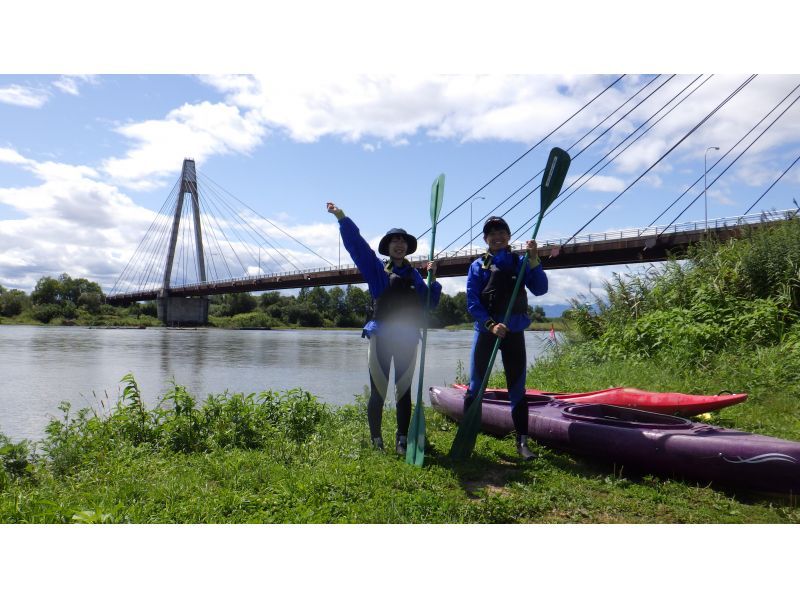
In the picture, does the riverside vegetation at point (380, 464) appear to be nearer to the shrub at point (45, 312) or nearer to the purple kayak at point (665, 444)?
the purple kayak at point (665, 444)

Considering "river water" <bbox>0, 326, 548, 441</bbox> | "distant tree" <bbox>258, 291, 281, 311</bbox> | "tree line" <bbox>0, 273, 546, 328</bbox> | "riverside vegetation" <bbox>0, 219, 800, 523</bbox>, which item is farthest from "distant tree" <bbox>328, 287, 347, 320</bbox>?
"riverside vegetation" <bbox>0, 219, 800, 523</bbox>

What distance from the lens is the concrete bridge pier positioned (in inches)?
1654

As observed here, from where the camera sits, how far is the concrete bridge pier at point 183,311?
138 feet

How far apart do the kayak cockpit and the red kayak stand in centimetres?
45

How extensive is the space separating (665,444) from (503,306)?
142cm

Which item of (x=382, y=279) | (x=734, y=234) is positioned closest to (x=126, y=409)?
(x=382, y=279)

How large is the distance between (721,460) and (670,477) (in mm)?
353

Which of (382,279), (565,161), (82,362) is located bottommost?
(82,362)

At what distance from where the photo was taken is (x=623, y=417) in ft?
14.1

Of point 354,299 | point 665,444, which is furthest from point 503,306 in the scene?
point 354,299

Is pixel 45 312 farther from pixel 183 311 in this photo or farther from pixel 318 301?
pixel 318 301

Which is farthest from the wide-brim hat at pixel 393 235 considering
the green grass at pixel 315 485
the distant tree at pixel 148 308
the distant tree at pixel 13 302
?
the distant tree at pixel 148 308

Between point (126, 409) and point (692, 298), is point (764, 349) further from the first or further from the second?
point (126, 409)

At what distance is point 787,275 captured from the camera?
7914 mm
